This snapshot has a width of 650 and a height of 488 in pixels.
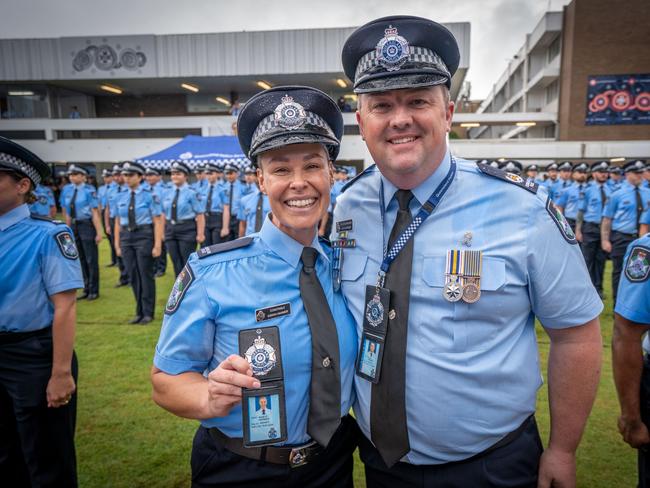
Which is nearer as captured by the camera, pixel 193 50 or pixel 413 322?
pixel 413 322

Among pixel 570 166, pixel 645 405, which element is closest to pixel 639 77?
pixel 570 166

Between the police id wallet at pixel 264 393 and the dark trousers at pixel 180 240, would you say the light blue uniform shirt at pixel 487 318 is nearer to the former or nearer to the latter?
the police id wallet at pixel 264 393

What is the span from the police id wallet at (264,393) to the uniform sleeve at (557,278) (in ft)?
3.19

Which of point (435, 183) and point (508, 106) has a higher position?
point (508, 106)

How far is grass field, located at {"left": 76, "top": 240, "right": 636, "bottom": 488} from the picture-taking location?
316 centimetres

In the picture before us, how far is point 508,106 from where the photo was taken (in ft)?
153

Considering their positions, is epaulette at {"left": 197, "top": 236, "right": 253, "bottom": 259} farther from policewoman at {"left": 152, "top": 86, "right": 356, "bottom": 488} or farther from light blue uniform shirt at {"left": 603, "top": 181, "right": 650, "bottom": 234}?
light blue uniform shirt at {"left": 603, "top": 181, "right": 650, "bottom": 234}

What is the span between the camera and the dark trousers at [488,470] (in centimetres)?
161

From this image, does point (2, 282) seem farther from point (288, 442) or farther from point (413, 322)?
point (413, 322)

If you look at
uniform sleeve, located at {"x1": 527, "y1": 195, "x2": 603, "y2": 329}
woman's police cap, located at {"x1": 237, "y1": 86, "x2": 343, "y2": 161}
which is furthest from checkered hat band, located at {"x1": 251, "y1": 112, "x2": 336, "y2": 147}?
uniform sleeve, located at {"x1": 527, "y1": 195, "x2": 603, "y2": 329}

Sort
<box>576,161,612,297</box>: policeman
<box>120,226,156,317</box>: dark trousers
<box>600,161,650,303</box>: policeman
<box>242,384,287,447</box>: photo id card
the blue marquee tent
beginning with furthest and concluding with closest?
the blue marquee tent, <box>576,161,612,297</box>: policeman, <box>600,161,650,303</box>: policeman, <box>120,226,156,317</box>: dark trousers, <box>242,384,287,447</box>: photo id card

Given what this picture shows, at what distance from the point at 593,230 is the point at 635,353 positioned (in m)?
7.84

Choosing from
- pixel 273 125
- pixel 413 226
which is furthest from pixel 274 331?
pixel 273 125

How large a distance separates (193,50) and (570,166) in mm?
20070
